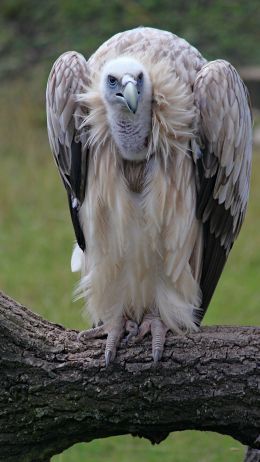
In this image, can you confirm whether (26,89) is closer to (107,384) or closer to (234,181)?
(234,181)

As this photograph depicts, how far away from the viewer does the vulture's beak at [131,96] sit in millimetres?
4438

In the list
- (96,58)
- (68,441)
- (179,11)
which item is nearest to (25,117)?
(179,11)

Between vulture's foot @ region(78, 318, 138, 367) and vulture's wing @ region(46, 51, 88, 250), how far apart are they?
0.48m

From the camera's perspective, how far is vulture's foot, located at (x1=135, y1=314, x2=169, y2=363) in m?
4.51

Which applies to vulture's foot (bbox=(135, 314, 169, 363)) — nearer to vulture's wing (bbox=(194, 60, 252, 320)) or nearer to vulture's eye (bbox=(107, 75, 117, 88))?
vulture's wing (bbox=(194, 60, 252, 320))

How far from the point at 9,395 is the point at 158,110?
1.43m

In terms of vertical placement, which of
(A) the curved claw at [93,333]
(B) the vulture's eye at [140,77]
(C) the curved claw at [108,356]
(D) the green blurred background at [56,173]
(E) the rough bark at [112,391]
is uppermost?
(D) the green blurred background at [56,173]

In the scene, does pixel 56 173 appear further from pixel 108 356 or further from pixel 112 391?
pixel 112 391

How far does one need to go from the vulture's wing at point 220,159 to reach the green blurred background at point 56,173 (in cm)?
192

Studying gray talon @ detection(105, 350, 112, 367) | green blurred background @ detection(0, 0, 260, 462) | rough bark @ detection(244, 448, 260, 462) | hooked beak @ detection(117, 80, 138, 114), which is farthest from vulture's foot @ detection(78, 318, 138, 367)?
green blurred background @ detection(0, 0, 260, 462)


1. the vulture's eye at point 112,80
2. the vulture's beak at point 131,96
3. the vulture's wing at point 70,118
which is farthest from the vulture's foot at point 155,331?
the vulture's eye at point 112,80

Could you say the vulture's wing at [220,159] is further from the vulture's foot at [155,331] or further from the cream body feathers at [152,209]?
the vulture's foot at [155,331]

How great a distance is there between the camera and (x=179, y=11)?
1348 cm

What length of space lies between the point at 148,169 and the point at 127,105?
1.27 ft
